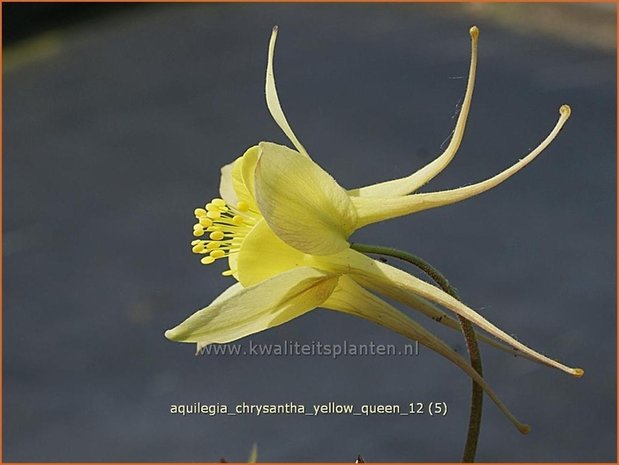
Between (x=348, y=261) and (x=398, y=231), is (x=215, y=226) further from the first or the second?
(x=398, y=231)

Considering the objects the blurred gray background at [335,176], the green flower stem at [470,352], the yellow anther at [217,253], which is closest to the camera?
the green flower stem at [470,352]

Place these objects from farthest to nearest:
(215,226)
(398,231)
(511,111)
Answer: (511,111), (398,231), (215,226)

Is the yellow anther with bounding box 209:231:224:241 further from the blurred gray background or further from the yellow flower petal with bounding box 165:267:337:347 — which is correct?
the blurred gray background

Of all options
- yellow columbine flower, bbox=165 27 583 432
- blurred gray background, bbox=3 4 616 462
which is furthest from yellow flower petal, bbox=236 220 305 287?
blurred gray background, bbox=3 4 616 462

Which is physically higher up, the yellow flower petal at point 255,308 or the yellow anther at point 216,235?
the yellow anther at point 216,235

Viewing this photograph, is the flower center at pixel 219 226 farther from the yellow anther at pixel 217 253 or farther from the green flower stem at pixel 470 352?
the green flower stem at pixel 470 352

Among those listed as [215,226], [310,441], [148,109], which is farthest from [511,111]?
[215,226]

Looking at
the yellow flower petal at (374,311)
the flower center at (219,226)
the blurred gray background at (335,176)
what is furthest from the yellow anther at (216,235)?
the blurred gray background at (335,176)

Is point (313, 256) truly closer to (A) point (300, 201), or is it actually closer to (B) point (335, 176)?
(A) point (300, 201)
